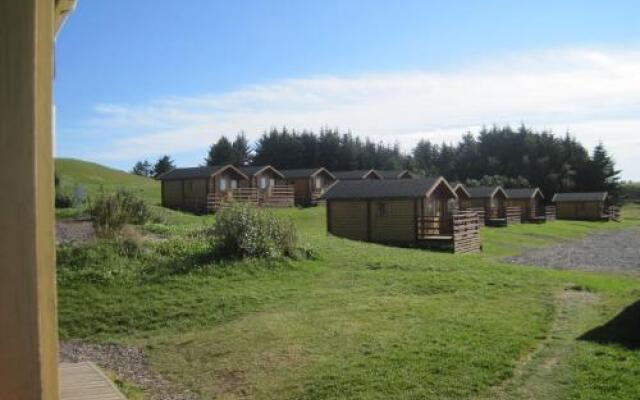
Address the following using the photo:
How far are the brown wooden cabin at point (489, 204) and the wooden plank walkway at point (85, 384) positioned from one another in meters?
49.0

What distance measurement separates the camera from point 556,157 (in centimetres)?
8981

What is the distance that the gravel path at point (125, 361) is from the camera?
344 inches

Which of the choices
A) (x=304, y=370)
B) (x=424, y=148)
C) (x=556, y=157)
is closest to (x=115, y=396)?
(x=304, y=370)

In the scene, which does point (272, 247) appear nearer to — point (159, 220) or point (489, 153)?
point (159, 220)

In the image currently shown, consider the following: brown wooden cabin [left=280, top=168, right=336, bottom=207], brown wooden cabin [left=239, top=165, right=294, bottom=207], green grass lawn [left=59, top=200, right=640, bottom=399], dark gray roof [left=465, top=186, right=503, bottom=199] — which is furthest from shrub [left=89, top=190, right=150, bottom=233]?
dark gray roof [left=465, top=186, right=503, bottom=199]

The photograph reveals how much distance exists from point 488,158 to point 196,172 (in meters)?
59.8

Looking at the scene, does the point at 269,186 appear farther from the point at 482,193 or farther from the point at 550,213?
the point at 550,213

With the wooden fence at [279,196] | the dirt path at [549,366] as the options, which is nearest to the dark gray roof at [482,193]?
the wooden fence at [279,196]

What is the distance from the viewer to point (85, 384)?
Result: 24.6 feet

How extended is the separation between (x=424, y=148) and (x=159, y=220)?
267ft

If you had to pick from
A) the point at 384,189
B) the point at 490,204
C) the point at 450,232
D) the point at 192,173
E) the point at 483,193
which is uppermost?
the point at 192,173

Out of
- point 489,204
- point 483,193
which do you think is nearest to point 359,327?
point 489,204

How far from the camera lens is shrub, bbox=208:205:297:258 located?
56.7 feet

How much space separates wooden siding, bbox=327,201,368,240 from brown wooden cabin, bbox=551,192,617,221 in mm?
49470
